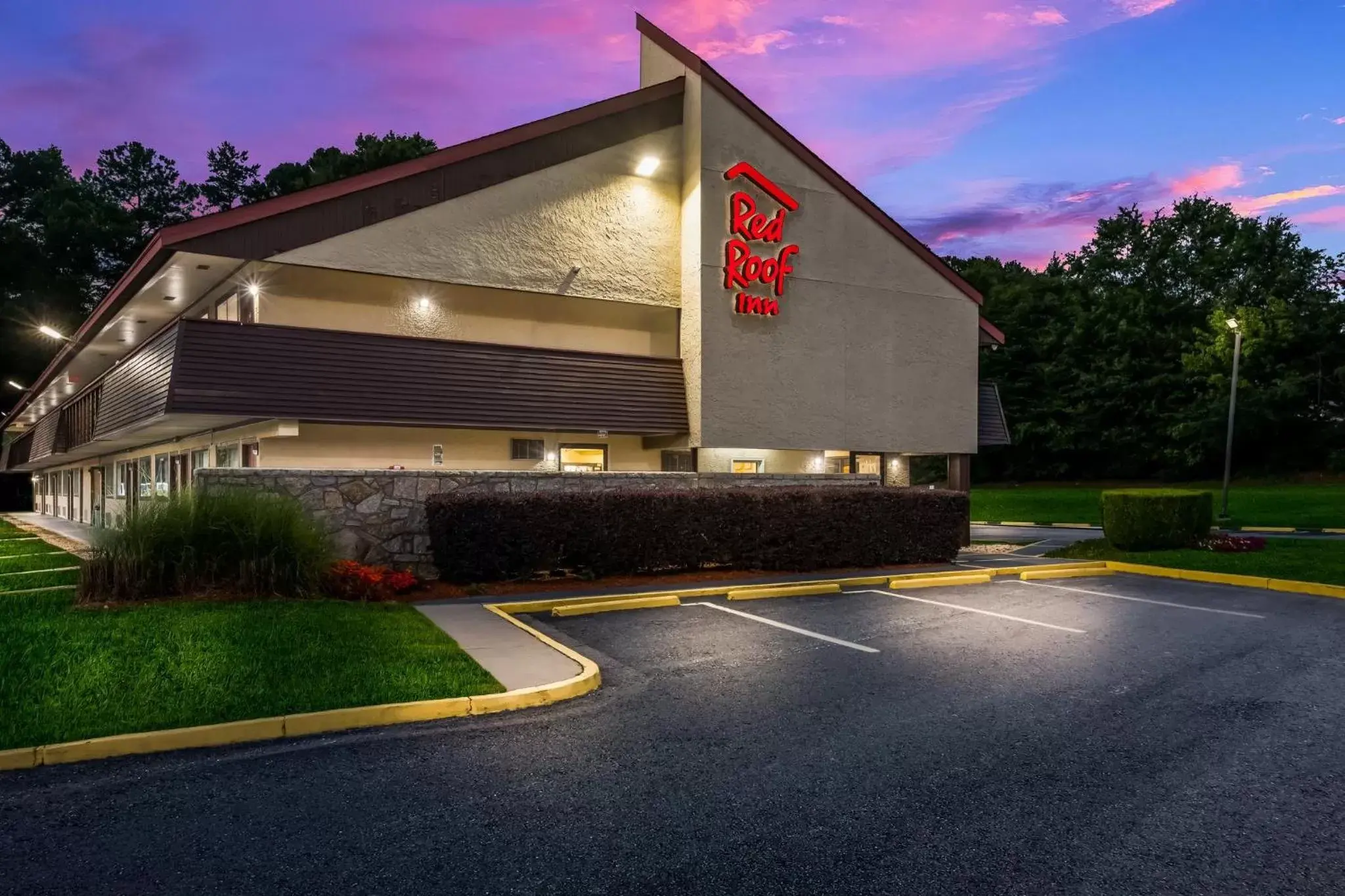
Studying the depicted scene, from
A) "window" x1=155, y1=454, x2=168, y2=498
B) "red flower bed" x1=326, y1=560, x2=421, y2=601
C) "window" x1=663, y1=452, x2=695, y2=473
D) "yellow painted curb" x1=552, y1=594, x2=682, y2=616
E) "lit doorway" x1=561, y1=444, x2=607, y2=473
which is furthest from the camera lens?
"window" x1=155, y1=454, x2=168, y2=498

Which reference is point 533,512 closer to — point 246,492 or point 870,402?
point 246,492

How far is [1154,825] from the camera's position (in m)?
4.52

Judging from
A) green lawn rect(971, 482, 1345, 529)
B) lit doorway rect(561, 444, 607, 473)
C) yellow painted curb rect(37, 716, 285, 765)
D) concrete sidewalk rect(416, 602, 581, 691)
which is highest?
lit doorway rect(561, 444, 607, 473)

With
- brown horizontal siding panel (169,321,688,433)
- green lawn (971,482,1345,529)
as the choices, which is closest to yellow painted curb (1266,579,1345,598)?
brown horizontal siding panel (169,321,688,433)

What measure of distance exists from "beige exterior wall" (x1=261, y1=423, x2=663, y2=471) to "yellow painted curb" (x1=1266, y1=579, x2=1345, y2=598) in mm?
12859

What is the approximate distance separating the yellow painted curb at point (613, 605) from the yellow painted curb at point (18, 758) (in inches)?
252

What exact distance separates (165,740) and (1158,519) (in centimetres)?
1958

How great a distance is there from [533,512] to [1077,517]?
96.4 ft

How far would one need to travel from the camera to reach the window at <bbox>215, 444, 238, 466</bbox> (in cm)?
1830

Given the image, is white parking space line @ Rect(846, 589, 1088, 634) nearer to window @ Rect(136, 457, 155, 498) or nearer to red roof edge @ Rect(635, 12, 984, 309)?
red roof edge @ Rect(635, 12, 984, 309)

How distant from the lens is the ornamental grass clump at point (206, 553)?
1044cm

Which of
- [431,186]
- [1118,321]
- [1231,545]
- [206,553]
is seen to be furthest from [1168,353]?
[206,553]

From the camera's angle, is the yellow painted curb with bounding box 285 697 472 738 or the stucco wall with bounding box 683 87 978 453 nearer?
the yellow painted curb with bounding box 285 697 472 738

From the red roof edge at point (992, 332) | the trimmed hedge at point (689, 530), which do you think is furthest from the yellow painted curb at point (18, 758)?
the red roof edge at point (992, 332)
